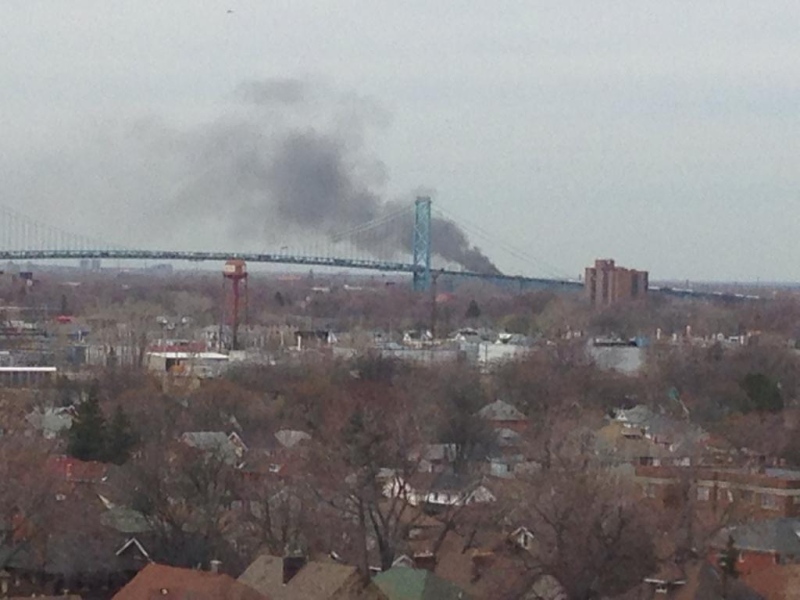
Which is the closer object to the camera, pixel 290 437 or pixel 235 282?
pixel 290 437

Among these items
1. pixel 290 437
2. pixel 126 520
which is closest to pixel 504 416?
pixel 290 437

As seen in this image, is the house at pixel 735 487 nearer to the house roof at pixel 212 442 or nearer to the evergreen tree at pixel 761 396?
the house roof at pixel 212 442

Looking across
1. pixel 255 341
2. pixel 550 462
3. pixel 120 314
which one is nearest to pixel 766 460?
pixel 550 462

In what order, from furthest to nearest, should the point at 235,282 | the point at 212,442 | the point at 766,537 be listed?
the point at 235,282 → the point at 212,442 → the point at 766,537

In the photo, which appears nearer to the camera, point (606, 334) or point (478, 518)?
point (478, 518)

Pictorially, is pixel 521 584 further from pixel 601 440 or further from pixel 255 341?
pixel 255 341

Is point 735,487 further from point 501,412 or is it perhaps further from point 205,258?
point 205,258
